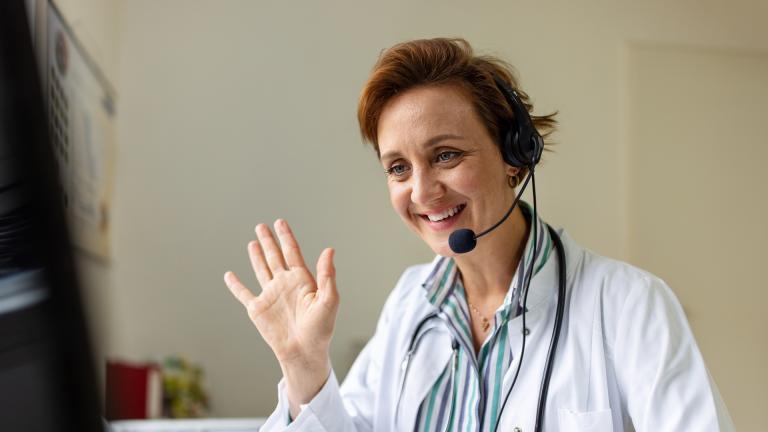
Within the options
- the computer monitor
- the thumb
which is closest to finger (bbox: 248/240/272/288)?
the thumb

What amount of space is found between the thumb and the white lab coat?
15cm

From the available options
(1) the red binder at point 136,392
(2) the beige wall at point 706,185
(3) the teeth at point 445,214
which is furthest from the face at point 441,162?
(2) the beige wall at point 706,185

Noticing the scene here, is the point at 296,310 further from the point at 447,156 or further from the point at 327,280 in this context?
the point at 447,156

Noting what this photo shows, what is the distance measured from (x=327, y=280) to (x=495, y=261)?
1.01ft

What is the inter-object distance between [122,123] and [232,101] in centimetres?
45

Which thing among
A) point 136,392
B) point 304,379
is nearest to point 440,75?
point 304,379

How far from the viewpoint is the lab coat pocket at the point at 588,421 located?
1.03 metres

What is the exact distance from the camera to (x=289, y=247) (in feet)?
3.99

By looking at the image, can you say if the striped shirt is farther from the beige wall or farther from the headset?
the beige wall

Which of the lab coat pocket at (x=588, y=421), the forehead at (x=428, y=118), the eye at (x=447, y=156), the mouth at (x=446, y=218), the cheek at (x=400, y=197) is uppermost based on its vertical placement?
the forehead at (x=428, y=118)

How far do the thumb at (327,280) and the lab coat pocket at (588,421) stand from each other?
0.38 m

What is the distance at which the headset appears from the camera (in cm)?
110

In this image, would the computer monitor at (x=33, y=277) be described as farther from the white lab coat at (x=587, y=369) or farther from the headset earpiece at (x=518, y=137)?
the headset earpiece at (x=518, y=137)

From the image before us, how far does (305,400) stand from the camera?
3.83 ft
